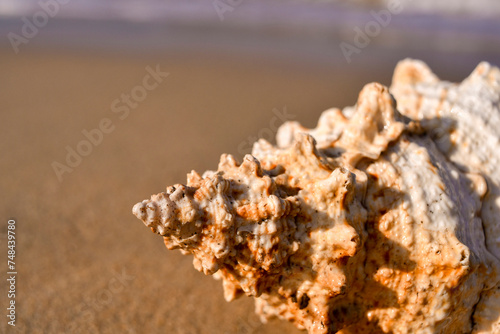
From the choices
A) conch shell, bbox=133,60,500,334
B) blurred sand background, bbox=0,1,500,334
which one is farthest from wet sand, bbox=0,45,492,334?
conch shell, bbox=133,60,500,334

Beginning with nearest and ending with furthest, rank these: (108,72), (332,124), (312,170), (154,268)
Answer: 1. (312,170)
2. (332,124)
3. (154,268)
4. (108,72)

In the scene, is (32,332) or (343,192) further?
(32,332)

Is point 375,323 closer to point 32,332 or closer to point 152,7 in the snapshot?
point 32,332

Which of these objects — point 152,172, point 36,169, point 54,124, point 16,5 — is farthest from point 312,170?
point 16,5

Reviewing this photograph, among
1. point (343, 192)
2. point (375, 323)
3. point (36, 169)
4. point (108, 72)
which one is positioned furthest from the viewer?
point (108, 72)

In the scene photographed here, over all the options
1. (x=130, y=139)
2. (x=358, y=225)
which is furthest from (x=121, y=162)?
(x=358, y=225)

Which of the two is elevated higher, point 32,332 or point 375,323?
point 32,332

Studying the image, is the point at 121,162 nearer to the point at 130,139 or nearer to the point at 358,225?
the point at 130,139

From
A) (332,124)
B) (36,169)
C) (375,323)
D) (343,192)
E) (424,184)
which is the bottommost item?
(375,323)

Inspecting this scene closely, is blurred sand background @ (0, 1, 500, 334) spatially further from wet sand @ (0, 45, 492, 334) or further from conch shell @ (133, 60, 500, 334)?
conch shell @ (133, 60, 500, 334)
